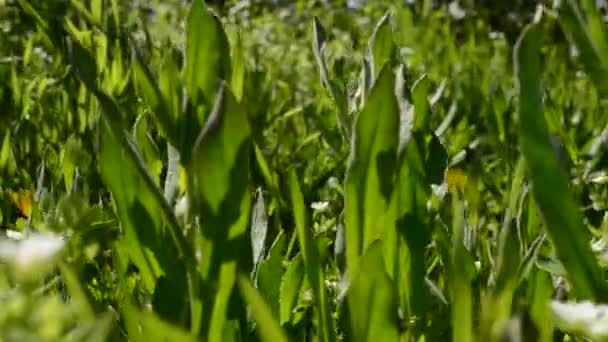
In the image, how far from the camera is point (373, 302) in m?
0.64

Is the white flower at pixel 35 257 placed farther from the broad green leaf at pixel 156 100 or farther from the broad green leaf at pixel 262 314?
the broad green leaf at pixel 156 100

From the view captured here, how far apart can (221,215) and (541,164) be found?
218 millimetres

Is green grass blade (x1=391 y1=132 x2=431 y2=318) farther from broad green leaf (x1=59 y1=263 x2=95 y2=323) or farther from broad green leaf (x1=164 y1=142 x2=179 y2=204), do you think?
broad green leaf (x1=59 y1=263 x2=95 y2=323)

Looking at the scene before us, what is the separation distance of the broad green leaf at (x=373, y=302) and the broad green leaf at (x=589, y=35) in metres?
0.23

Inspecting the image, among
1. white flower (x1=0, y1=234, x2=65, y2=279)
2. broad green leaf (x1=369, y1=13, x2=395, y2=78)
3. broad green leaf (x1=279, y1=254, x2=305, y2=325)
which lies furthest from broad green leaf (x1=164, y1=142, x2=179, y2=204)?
white flower (x1=0, y1=234, x2=65, y2=279)

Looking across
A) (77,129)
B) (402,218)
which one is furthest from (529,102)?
(77,129)

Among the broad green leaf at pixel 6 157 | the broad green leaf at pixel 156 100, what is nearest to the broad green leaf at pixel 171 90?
the broad green leaf at pixel 156 100

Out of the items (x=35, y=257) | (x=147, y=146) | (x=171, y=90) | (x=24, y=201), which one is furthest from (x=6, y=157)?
(x=35, y=257)

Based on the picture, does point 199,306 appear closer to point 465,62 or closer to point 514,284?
point 514,284

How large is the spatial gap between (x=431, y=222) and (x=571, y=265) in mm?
237

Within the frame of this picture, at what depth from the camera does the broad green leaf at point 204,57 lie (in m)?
0.76

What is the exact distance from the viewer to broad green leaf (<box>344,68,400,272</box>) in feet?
2.25

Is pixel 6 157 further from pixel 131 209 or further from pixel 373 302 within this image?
pixel 373 302

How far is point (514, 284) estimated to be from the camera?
65cm
